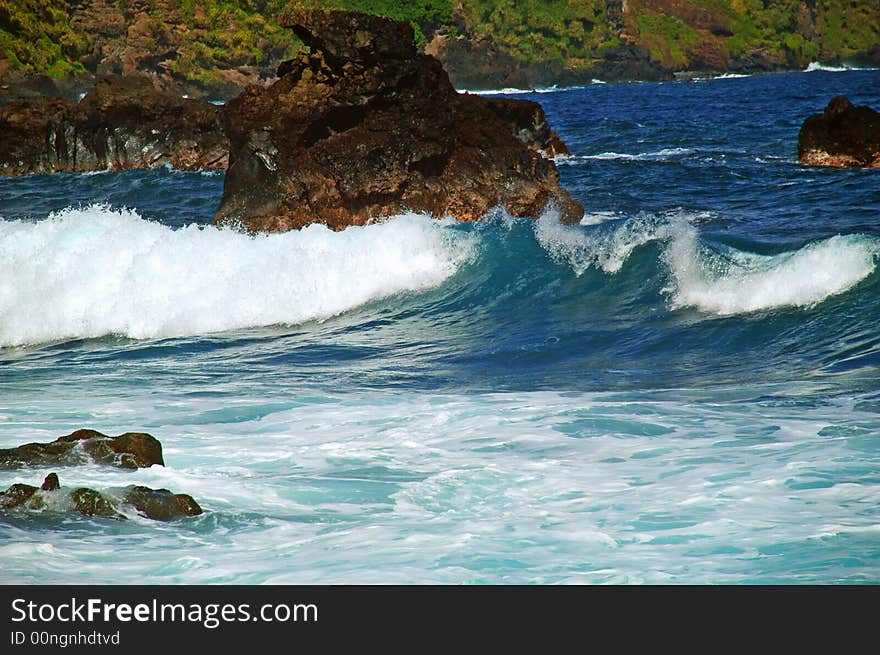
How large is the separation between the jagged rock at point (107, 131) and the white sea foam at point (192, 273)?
12784 millimetres

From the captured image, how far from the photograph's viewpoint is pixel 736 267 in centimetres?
1115

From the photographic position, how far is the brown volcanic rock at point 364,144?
48.8ft

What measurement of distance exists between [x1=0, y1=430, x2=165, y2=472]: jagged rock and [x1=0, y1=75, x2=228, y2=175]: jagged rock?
71.1 ft

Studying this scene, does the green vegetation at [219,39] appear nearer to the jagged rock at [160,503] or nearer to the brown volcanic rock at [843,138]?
the brown volcanic rock at [843,138]

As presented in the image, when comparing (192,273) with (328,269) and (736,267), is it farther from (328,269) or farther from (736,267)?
(736,267)

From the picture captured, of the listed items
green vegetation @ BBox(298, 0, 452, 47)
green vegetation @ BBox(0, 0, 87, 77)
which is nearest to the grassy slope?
green vegetation @ BBox(298, 0, 452, 47)

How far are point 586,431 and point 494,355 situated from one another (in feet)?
10.1

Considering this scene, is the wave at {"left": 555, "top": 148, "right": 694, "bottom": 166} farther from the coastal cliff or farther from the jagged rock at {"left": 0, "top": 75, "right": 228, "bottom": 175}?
the coastal cliff

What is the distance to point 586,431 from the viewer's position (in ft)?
22.2

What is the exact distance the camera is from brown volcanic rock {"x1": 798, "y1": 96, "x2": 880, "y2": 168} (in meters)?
20.4

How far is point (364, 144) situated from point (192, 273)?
3466mm

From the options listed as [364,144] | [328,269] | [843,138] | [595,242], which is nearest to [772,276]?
[595,242]
